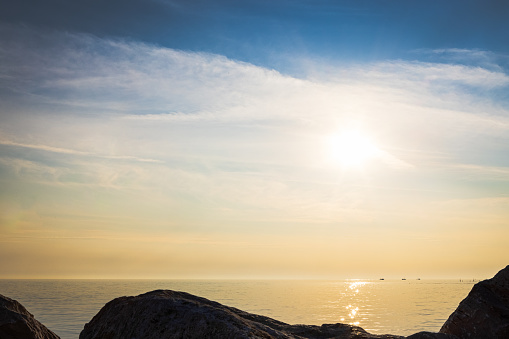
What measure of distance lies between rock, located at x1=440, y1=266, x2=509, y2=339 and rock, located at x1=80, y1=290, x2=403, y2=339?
505 cm

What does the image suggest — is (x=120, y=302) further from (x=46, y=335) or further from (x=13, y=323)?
(x=46, y=335)

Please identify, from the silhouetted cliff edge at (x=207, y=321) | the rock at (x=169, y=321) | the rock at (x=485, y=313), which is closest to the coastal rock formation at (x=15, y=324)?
the silhouetted cliff edge at (x=207, y=321)

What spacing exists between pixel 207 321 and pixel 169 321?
24.4 inches

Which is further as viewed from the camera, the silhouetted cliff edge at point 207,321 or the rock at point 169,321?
the silhouetted cliff edge at point 207,321

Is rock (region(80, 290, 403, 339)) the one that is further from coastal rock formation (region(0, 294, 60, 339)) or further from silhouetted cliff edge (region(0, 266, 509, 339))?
coastal rock formation (region(0, 294, 60, 339))

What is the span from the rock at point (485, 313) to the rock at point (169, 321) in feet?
16.6

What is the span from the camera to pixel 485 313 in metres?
10.0

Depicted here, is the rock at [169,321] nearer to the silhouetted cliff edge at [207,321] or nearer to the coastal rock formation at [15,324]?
the silhouetted cliff edge at [207,321]

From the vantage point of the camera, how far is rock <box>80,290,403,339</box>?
256 inches

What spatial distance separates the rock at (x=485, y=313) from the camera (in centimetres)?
980

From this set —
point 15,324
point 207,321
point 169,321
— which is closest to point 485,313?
point 207,321

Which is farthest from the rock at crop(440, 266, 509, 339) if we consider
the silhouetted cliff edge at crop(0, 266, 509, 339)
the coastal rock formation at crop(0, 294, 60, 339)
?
the coastal rock formation at crop(0, 294, 60, 339)

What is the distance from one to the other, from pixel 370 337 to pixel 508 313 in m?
3.67

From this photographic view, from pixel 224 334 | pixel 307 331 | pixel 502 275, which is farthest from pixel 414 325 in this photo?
pixel 224 334
